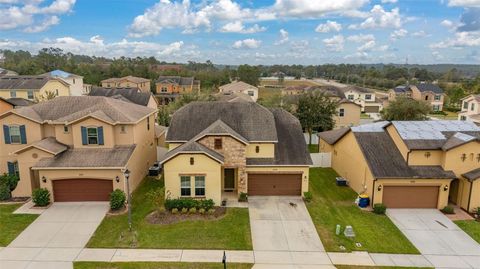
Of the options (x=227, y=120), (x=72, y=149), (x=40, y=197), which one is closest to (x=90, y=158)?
(x=72, y=149)

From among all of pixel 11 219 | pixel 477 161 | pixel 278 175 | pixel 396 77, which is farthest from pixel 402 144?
pixel 396 77

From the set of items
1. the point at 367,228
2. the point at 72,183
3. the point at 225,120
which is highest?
the point at 225,120

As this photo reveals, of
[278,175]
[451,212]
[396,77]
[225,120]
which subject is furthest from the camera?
[396,77]

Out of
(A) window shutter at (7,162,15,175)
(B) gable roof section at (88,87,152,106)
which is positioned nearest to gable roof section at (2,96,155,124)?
(A) window shutter at (7,162,15,175)

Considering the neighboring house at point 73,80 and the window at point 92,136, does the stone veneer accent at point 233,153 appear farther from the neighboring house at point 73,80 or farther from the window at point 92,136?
the neighboring house at point 73,80

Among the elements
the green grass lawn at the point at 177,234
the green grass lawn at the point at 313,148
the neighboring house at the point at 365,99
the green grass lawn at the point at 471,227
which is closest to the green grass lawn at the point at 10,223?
the green grass lawn at the point at 177,234

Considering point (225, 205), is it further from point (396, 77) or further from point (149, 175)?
point (396, 77)

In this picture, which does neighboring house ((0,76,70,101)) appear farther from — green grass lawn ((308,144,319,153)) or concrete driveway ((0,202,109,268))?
green grass lawn ((308,144,319,153))

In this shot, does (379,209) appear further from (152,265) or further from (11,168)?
(11,168)
